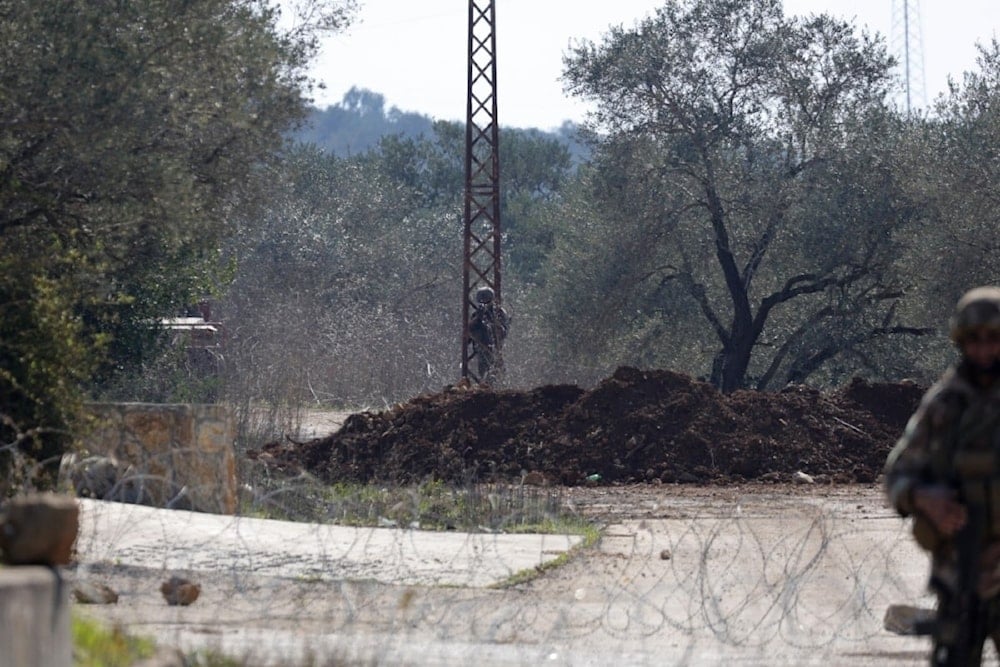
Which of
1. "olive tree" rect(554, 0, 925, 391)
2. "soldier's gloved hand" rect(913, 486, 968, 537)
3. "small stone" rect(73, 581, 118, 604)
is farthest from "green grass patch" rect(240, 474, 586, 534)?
"olive tree" rect(554, 0, 925, 391)

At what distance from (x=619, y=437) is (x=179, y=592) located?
13199 mm

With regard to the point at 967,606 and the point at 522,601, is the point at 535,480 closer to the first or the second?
the point at 522,601

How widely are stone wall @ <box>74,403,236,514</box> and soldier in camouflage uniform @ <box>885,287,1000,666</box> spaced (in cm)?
853

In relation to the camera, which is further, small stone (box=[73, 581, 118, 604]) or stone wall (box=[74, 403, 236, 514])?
stone wall (box=[74, 403, 236, 514])

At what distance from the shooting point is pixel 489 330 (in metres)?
28.2

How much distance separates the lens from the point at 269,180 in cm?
2069

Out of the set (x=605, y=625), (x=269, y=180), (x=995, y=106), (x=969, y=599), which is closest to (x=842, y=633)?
(x=605, y=625)

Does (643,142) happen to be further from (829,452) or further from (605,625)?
(605,625)

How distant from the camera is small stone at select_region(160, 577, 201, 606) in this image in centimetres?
880

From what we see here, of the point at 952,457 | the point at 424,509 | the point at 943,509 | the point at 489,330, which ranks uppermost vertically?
the point at 952,457

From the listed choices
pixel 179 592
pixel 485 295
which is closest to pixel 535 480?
pixel 485 295

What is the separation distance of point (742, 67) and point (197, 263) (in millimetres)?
13555

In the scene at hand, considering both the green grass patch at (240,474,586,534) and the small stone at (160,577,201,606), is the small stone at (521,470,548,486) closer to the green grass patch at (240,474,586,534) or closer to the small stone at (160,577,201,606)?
the green grass patch at (240,474,586,534)

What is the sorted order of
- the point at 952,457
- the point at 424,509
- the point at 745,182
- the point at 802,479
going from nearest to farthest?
1. the point at 952,457
2. the point at 424,509
3. the point at 802,479
4. the point at 745,182
